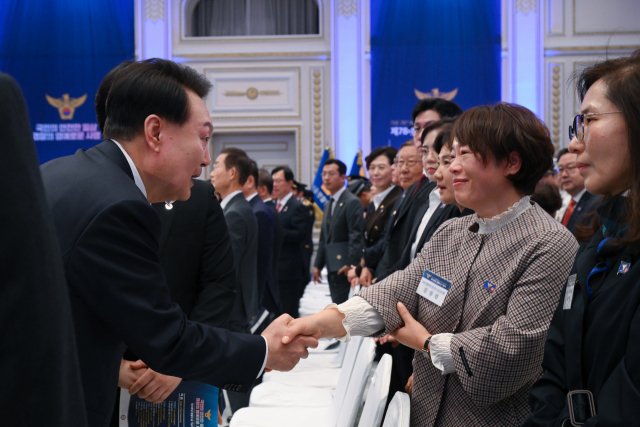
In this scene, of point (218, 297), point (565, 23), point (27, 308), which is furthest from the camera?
point (565, 23)

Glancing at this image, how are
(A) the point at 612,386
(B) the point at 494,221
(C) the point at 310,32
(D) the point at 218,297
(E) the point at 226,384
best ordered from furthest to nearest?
1. (C) the point at 310,32
2. (D) the point at 218,297
3. (B) the point at 494,221
4. (E) the point at 226,384
5. (A) the point at 612,386

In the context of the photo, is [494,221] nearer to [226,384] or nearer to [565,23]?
[226,384]

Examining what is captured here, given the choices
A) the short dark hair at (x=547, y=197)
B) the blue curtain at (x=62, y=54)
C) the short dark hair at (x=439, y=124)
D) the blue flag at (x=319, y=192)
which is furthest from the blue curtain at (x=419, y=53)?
the short dark hair at (x=439, y=124)

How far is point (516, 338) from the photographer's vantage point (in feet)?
4.31

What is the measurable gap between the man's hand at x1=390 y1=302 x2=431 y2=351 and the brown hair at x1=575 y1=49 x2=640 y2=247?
56cm

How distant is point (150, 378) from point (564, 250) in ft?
3.77

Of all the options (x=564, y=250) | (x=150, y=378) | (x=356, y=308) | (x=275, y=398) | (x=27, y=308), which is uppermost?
(x=27, y=308)

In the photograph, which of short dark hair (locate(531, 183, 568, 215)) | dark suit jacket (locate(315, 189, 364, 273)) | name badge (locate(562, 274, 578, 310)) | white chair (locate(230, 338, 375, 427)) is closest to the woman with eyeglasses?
name badge (locate(562, 274, 578, 310))

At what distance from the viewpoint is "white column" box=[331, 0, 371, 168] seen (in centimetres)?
923

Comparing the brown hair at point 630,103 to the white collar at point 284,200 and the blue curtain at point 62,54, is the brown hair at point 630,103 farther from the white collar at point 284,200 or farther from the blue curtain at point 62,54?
the blue curtain at point 62,54

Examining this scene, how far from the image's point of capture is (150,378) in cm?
156

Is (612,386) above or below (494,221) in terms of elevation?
below

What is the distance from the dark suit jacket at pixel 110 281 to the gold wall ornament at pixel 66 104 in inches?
354

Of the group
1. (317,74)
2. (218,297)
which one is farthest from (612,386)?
(317,74)
